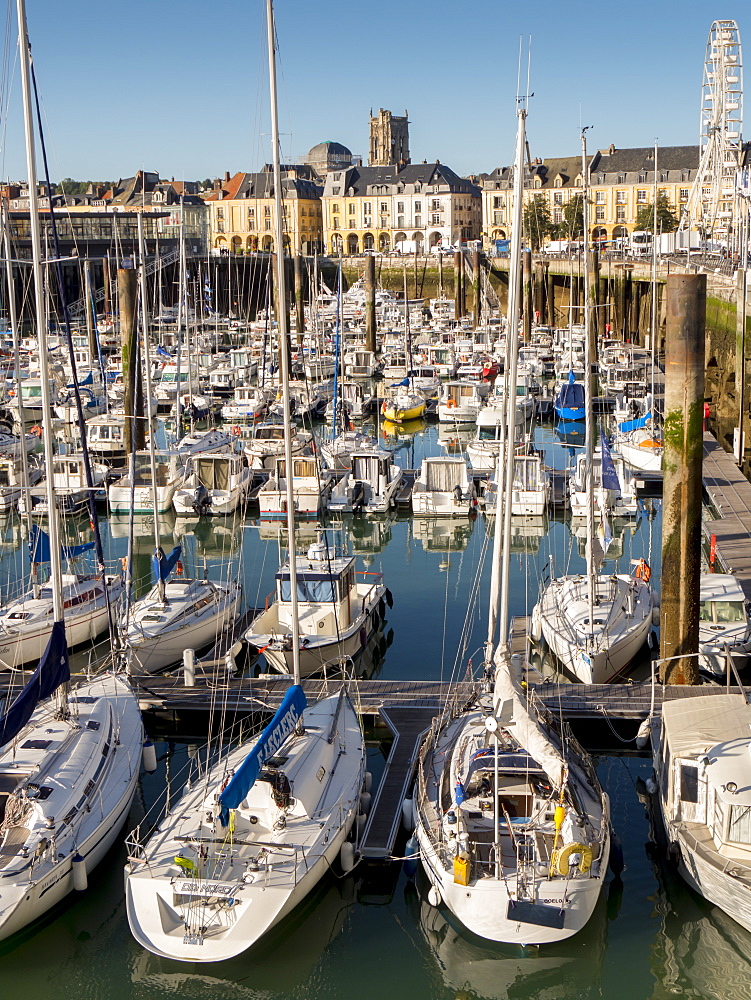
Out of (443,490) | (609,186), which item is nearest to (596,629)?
(443,490)

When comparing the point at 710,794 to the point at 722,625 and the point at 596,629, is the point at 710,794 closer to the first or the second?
the point at 596,629

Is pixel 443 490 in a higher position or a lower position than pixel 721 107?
lower

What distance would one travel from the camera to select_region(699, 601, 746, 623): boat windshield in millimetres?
20734

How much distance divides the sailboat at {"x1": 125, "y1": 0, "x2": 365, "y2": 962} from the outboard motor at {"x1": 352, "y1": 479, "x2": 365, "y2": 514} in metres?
17.5

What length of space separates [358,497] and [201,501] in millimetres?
4709

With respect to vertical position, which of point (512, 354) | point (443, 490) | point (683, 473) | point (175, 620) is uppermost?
point (512, 354)

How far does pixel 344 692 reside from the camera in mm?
17109

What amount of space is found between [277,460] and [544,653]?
1449cm

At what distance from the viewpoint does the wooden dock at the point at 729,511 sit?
25.4 meters

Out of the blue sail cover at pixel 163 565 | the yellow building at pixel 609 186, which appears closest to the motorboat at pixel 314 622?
the blue sail cover at pixel 163 565

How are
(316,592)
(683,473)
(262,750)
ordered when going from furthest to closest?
(316,592) < (683,473) < (262,750)

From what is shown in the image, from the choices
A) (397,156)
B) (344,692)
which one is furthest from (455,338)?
(397,156)

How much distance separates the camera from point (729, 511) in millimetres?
29672

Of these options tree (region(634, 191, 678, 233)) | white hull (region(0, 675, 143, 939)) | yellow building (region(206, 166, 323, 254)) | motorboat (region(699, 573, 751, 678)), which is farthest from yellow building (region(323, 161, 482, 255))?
white hull (region(0, 675, 143, 939))
